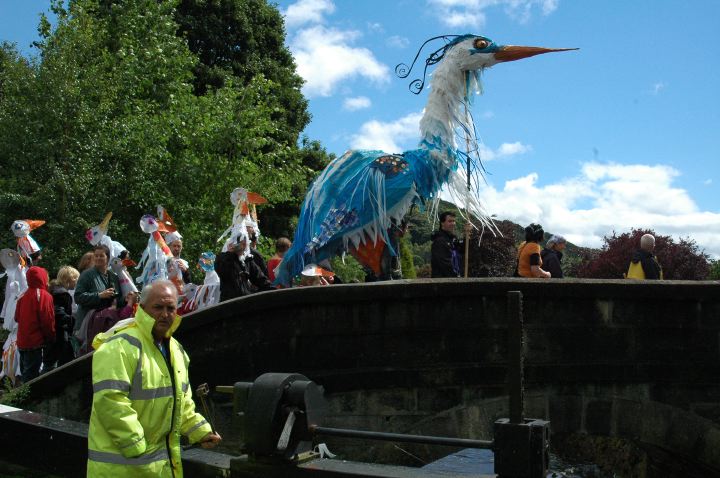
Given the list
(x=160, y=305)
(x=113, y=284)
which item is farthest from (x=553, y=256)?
(x=160, y=305)

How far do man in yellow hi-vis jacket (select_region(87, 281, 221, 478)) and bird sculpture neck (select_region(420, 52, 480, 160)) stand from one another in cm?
678

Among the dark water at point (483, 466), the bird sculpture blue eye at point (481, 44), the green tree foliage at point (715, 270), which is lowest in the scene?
the dark water at point (483, 466)

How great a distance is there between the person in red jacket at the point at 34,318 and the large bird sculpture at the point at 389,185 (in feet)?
9.03

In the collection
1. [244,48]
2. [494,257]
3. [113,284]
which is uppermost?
[244,48]

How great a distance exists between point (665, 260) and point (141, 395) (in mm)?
25167

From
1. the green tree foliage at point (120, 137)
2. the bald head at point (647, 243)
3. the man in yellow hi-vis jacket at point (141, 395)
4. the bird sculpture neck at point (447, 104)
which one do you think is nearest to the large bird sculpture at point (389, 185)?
the bird sculpture neck at point (447, 104)

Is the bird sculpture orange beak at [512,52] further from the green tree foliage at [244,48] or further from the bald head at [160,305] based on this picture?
the green tree foliage at [244,48]

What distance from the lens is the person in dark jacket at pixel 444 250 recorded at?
9289 millimetres

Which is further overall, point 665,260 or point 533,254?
point 665,260

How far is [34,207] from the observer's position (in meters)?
15.7

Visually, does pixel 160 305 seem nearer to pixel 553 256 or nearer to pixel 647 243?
pixel 553 256

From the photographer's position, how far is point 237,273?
9.27m

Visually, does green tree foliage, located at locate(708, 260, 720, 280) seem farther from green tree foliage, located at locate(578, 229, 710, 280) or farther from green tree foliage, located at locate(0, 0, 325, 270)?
green tree foliage, located at locate(0, 0, 325, 270)

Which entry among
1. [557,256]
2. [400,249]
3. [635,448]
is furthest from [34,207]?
[635,448]
